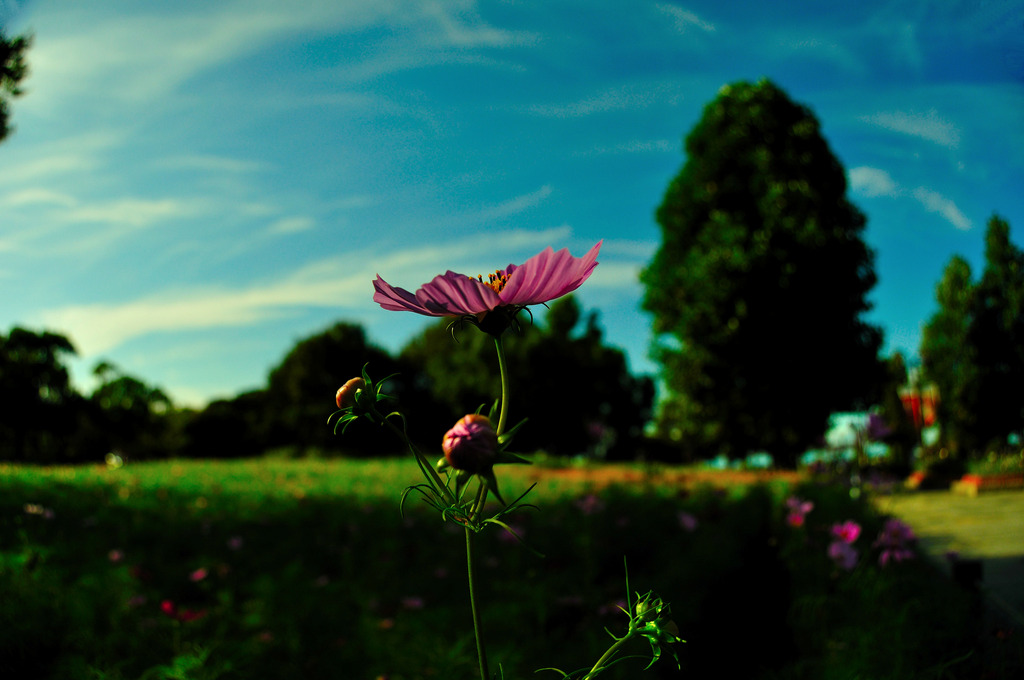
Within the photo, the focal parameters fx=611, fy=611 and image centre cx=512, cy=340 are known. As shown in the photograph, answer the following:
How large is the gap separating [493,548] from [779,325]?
30.5 ft

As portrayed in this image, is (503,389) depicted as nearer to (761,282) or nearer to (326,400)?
(761,282)

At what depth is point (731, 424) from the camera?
13.2 metres

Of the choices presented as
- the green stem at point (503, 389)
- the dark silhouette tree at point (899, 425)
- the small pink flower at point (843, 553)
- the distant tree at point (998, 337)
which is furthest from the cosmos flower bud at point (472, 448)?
the distant tree at point (998, 337)

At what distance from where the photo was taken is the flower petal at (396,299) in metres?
0.78

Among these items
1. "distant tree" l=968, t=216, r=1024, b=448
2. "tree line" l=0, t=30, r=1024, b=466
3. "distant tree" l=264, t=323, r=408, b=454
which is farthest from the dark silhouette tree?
"distant tree" l=264, t=323, r=408, b=454

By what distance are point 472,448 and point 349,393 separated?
8.4 inches

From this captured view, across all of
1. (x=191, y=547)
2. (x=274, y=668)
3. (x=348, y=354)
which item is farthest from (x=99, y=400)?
(x=274, y=668)

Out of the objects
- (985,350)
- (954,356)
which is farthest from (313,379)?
(985,350)

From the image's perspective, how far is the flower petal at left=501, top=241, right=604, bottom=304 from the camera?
76 centimetres

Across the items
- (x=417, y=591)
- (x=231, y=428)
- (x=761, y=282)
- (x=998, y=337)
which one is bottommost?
(x=231, y=428)

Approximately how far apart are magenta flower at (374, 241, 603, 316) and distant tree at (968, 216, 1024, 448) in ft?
68.8

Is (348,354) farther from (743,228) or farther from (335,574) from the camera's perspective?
(335,574)

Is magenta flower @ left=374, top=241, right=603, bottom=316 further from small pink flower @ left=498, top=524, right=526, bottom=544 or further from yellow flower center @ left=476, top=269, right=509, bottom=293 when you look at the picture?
small pink flower @ left=498, top=524, right=526, bottom=544

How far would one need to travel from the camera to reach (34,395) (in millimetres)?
13289
